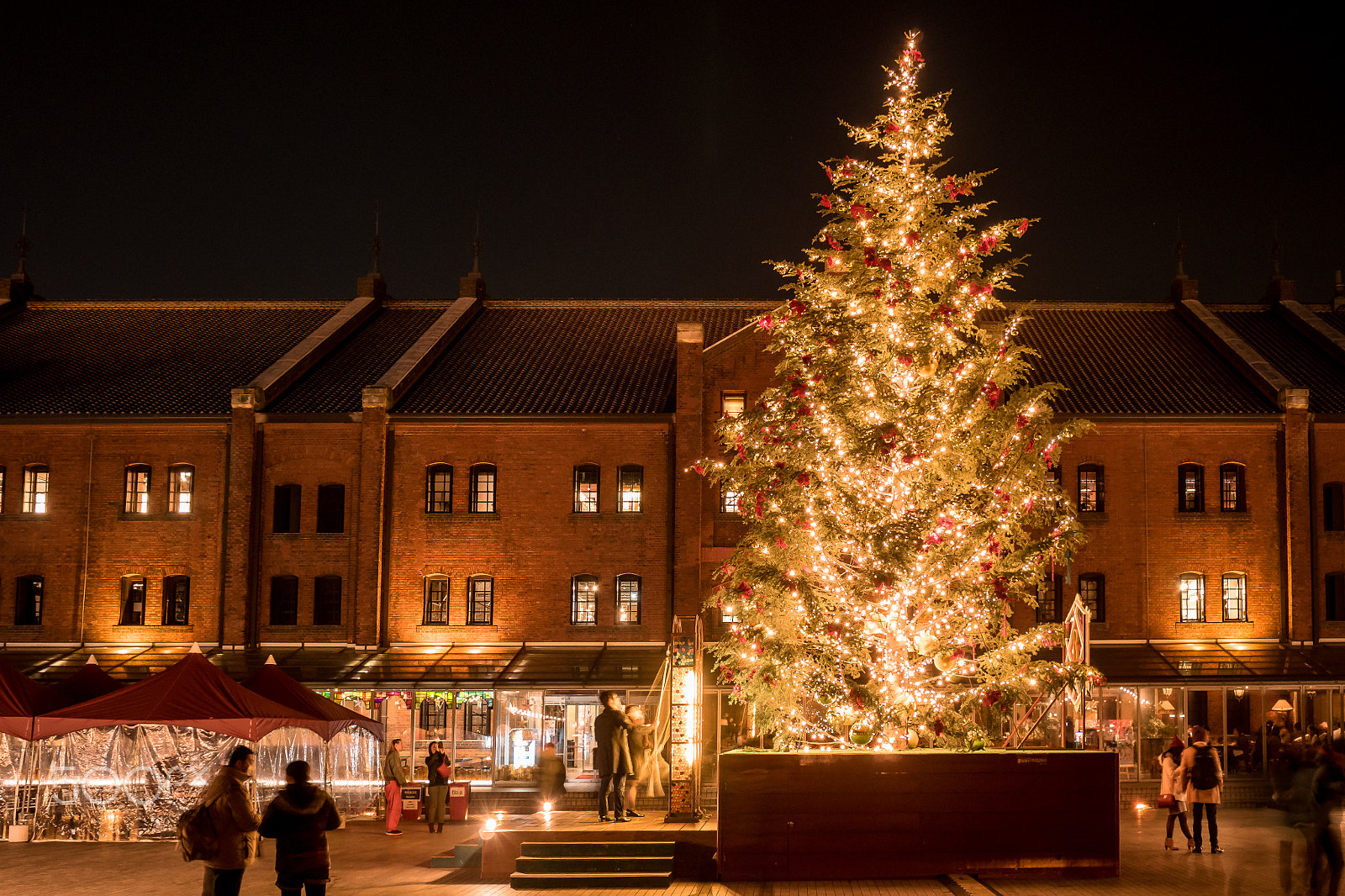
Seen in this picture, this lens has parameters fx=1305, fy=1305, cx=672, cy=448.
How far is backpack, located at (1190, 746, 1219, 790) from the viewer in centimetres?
1750

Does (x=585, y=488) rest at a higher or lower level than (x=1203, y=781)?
higher

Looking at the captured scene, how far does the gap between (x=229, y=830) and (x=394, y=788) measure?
44.5ft

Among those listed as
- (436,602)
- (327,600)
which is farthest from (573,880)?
(327,600)

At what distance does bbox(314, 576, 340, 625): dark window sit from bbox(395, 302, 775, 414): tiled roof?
4543 millimetres

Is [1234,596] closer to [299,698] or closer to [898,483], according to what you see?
[898,483]

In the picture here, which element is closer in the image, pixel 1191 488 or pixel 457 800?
pixel 457 800

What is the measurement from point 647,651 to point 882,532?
1286 cm

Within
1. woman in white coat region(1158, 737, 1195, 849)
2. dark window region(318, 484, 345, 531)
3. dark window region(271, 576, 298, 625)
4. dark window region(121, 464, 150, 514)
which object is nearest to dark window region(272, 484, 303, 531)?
dark window region(318, 484, 345, 531)

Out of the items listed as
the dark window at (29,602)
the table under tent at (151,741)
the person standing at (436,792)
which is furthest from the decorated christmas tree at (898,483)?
the dark window at (29,602)

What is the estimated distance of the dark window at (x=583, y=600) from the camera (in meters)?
31.8

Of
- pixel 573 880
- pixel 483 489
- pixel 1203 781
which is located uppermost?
pixel 483 489

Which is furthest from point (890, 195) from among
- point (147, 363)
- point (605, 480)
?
point (147, 363)

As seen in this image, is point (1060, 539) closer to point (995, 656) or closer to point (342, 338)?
point (995, 656)

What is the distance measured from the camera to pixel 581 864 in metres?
16.5
